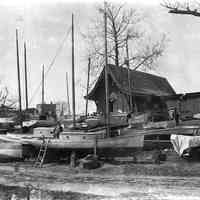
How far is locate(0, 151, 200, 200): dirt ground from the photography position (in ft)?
36.6

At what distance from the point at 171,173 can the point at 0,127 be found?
1922cm

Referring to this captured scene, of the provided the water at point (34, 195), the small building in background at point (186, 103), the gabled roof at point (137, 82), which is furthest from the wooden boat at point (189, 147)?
the gabled roof at point (137, 82)

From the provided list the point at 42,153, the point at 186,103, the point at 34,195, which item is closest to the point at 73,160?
the point at 42,153

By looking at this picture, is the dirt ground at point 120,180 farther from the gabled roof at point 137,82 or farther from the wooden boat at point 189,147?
the gabled roof at point 137,82

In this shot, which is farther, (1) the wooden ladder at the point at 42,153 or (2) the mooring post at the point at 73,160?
(1) the wooden ladder at the point at 42,153

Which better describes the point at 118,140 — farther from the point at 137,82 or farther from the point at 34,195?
the point at 137,82

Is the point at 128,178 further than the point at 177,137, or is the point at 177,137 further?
the point at 177,137

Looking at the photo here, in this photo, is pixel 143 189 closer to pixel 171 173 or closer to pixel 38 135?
pixel 171 173

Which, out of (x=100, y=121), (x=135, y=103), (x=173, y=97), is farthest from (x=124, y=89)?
(x=100, y=121)

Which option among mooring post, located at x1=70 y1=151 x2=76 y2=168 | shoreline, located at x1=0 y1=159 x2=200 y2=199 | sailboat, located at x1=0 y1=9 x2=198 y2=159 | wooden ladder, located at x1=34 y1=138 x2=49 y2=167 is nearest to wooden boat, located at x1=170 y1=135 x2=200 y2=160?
shoreline, located at x1=0 y1=159 x2=200 y2=199

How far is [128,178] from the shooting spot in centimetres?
1316

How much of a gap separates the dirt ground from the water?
0.08 m

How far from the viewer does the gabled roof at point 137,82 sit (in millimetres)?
30844

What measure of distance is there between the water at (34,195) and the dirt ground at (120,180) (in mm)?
79
